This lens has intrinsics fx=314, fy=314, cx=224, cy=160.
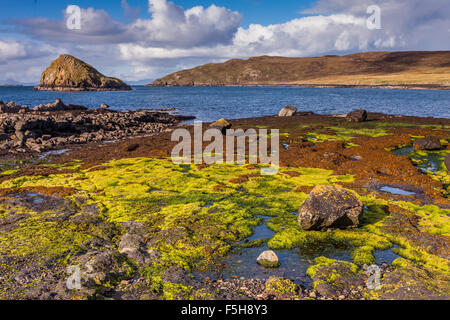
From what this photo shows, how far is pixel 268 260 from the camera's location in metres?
11.0

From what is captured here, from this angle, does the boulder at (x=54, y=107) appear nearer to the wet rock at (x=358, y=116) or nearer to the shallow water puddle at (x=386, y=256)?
the wet rock at (x=358, y=116)

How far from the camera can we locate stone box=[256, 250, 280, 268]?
10.9 metres

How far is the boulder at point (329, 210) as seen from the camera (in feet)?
43.2

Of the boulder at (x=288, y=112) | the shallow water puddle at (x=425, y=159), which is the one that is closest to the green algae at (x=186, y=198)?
the shallow water puddle at (x=425, y=159)

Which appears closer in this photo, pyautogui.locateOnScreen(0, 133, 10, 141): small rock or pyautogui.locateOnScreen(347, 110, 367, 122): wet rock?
pyautogui.locateOnScreen(0, 133, 10, 141): small rock

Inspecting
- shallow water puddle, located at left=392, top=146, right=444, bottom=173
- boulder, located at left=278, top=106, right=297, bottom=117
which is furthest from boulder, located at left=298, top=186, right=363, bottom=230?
boulder, located at left=278, top=106, right=297, bottom=117

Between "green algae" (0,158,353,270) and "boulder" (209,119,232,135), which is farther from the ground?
"boulder" (209,119,232,135)

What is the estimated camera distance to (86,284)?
9555mm

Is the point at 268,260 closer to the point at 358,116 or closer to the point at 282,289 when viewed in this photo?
the point at 282,289

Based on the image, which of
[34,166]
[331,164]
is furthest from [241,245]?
[34,166]

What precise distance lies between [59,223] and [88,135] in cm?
2587

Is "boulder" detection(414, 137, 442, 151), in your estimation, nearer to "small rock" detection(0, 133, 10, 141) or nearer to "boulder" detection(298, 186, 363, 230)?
"boulder" detection(298, 186, 363, 230)

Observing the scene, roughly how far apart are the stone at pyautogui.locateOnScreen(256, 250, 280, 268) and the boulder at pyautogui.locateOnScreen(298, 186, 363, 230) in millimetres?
Result: 2830
